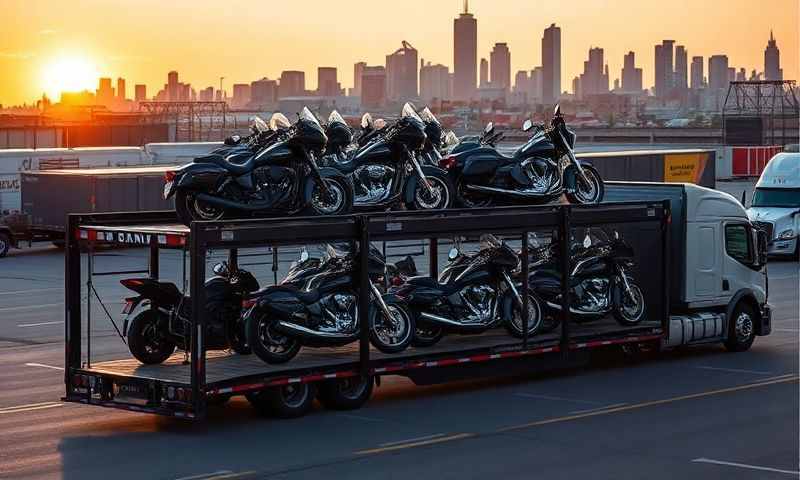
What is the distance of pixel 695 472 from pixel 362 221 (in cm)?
541

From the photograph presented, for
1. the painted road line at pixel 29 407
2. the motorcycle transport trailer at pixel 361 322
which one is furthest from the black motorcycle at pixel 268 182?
the painted road line at pixel 29 407

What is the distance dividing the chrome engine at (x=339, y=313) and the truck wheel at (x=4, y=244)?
104 feet

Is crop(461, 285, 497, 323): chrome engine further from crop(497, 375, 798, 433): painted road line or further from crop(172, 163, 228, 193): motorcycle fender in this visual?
crop(172, 163, 228, 193): motorcycle fender

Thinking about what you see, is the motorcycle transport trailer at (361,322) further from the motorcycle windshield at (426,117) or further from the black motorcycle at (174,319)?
the motorcycle windshield at (426,117)

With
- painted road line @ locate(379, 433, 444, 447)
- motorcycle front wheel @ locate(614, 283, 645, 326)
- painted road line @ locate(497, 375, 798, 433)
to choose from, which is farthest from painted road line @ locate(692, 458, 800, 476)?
motorcycle front wheel @ locate(614, 283, 645, 326)

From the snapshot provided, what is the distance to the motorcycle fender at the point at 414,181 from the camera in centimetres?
2142

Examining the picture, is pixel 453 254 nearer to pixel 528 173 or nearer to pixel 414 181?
pixel 414 181

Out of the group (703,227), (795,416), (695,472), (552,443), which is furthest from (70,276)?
(703,227)

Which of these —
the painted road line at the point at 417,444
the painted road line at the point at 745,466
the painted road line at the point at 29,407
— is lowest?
the painted road line at the point at 745,466

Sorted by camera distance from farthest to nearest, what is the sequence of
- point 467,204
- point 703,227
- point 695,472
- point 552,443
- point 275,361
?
point 703,227, point 467,204, point 275,361, point 552,443, point 695,472

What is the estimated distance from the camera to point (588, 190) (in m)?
23.2

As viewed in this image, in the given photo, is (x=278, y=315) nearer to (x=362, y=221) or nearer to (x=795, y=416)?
(x=362, y=221)

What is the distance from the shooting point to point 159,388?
17031mm

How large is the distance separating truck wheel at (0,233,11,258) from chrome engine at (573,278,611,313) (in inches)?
1184
